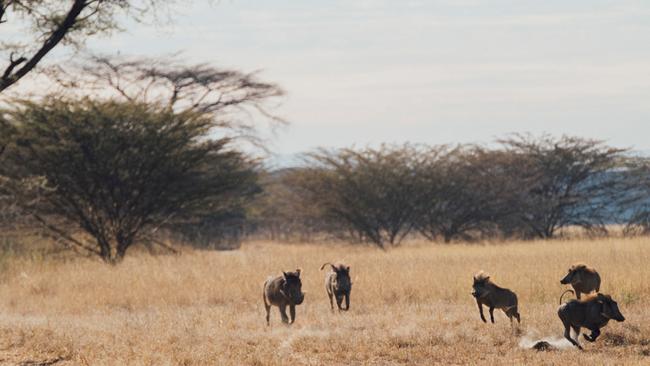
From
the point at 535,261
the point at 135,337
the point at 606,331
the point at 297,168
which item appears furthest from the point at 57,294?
the point at 297,168

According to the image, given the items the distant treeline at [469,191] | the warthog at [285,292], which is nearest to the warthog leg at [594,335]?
the warthog at [285,292]

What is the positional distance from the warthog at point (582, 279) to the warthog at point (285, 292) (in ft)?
10.9

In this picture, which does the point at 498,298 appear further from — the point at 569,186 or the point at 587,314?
the point at 569,186

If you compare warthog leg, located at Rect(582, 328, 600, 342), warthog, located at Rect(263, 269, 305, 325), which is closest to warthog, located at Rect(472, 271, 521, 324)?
warthog leg, located at Rect(582, 328, 600, 342)

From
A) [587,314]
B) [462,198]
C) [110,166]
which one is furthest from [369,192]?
[587,314]

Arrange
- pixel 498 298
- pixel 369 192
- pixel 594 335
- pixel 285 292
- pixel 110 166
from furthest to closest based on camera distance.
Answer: pixel 369 192
pixel 110 166
pixel 285 292
pixel 498 298
pixel 594 335

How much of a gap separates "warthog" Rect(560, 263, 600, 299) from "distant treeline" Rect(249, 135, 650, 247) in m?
20.5

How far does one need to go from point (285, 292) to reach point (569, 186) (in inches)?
1032

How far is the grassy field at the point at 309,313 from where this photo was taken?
9.70 meters

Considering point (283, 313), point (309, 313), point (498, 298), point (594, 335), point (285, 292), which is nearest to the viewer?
point (594, 335)

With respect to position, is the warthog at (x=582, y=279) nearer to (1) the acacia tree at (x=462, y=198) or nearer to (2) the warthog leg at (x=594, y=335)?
(2) the warthog leg at (x=594, y=335)

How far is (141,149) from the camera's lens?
23.8 m

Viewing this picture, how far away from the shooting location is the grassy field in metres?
9.70

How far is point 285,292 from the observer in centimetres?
1137
